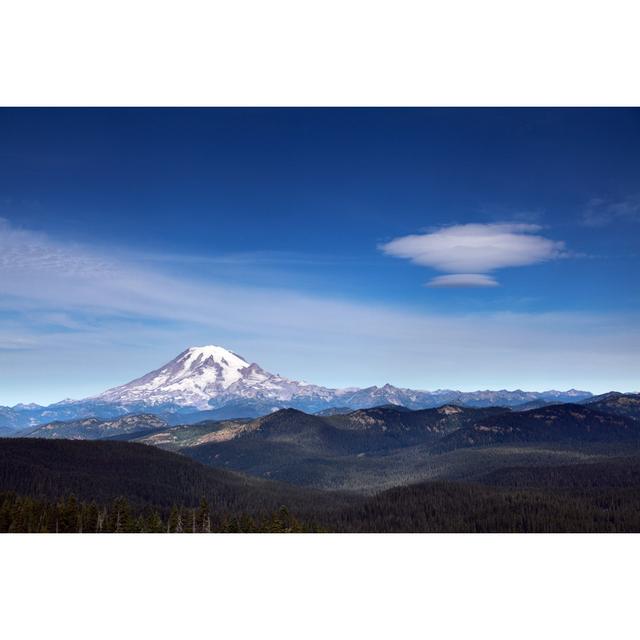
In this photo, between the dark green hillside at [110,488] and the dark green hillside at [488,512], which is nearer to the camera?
the dark green hillside at [488,512]

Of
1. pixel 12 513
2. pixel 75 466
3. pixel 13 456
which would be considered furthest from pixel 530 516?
pixel 13 456

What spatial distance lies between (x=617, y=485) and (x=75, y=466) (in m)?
207

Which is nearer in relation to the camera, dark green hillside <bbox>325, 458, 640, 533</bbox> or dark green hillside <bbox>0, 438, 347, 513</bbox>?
dark green hillside <bbox>325, 458, 640, 533</bbox>

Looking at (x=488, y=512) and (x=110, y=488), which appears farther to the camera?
(x=110, y=488)

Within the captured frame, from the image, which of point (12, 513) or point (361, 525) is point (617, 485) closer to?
point (361, 525)

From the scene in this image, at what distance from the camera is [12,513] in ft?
223

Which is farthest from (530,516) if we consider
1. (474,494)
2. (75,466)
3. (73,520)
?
(75,466)

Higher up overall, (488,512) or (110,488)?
(110,488)

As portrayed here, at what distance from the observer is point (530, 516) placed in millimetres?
122812

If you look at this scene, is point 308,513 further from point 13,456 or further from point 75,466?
point 13,456

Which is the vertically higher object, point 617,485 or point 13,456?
point 13,456

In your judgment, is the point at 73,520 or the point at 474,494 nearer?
the point at 73,520
